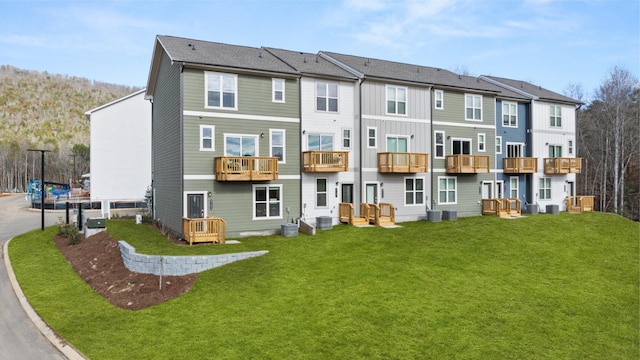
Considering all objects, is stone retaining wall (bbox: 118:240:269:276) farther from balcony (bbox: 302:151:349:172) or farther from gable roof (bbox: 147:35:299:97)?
gable roof (bbox: 147:35:299:97)

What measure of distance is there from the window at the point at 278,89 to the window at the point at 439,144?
11.0 meters

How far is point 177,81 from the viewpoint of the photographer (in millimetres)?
19844

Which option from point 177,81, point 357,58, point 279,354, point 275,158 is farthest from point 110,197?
point 279,354

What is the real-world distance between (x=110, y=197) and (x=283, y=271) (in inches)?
1065

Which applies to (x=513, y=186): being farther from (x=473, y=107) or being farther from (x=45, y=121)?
(x=45, y=121)

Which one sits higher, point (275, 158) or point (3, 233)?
point (275, 158)

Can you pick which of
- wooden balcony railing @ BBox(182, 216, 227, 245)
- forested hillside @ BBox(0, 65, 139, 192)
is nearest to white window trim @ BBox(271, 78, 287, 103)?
wooden balcony railing @ BBox(182, 216, 227, 245)

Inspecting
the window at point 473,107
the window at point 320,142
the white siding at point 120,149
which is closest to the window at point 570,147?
the window at point 473,107

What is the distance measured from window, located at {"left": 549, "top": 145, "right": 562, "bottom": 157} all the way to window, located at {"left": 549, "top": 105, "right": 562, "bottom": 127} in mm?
1768

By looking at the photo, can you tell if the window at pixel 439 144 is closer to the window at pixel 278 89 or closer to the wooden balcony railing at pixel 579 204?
the window at pixel 278 89

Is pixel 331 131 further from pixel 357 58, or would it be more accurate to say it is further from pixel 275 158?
pixel 357 58

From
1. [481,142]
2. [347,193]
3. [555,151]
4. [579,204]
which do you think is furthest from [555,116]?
[347,193]

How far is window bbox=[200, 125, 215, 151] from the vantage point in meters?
19.3

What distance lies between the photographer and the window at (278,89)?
69.3 feet
